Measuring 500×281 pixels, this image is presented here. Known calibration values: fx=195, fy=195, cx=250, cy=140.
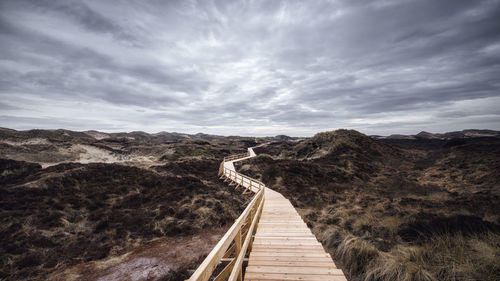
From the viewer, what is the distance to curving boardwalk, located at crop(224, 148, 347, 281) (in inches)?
145

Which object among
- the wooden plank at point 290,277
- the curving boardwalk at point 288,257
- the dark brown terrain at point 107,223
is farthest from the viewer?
the dark brown terrain at point 107,223

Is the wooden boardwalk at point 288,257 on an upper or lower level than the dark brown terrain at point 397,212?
upper

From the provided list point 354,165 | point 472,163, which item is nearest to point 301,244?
point 354,165

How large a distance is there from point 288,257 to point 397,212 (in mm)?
10209

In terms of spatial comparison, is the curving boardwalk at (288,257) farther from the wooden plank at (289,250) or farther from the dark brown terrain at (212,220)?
the dark brown terrain at (212,220)

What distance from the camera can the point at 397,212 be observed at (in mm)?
11141

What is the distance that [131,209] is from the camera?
42.9 ft

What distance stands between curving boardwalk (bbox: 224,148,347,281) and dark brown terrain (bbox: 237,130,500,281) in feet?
4.82

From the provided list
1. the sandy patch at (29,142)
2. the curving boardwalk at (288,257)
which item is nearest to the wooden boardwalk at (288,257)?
the curving boardwalk at (288,257)

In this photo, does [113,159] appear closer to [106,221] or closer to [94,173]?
[94,173]

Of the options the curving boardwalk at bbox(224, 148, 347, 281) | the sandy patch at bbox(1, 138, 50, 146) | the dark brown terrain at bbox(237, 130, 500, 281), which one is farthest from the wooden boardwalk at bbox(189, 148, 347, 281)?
the sandy patch at bbox(1, 138, 50, 146)

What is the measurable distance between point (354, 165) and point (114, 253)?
1074 inches

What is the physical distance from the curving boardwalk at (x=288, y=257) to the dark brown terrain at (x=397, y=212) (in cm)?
147

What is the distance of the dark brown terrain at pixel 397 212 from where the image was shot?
186 inches
